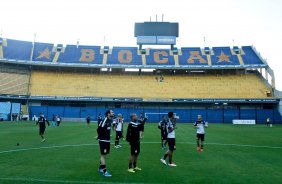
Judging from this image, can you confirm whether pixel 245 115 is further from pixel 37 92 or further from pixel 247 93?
pixel 37 92

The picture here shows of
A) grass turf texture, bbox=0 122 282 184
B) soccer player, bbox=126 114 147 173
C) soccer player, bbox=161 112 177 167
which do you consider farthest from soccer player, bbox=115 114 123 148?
soccer player, bbox=126 114 147 173

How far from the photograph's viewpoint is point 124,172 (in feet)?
37.0

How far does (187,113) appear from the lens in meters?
67.2

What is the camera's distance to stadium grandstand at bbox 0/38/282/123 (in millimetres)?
65875

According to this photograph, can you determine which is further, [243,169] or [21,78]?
[21,78]

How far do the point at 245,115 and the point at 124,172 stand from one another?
60605 mm

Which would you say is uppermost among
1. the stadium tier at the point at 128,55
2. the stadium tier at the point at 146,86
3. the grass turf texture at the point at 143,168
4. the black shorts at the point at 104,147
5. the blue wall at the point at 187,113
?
the stadium tier at the point at 128,55

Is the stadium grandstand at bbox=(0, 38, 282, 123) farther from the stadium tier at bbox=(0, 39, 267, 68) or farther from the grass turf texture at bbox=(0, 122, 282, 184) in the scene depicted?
the grass turf texture at bbox=(0, 122, 282, 184)

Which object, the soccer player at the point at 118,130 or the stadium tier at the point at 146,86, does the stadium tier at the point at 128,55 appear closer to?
the stadium tier at the point at 146,86

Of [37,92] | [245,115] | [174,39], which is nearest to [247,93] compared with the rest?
[245,115]

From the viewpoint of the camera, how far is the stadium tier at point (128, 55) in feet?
232

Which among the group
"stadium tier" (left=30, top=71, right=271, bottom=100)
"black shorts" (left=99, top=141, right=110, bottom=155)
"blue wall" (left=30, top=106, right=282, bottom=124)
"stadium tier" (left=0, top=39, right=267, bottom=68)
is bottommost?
"black shorts" (left=99, top=141, right=110, bottom=155)

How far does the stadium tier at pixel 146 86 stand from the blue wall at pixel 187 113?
3.37 metres

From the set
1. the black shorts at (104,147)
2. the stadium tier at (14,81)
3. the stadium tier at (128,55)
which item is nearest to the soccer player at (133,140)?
the black shorts at (104,147)
